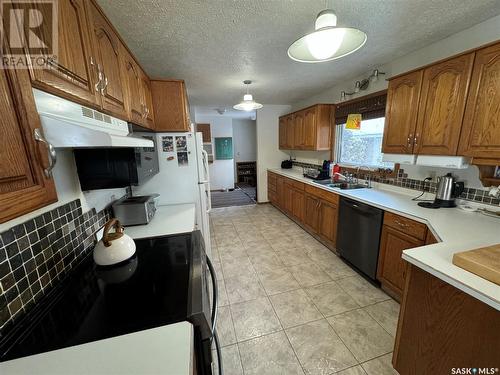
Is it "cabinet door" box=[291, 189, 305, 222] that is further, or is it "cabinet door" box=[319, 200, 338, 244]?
"cabinet door" box=[291, 189, 305, 222]

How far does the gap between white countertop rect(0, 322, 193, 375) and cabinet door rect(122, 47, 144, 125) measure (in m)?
1.31

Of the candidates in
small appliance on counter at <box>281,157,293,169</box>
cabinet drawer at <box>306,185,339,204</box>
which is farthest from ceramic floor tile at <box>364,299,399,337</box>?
small appliance on counter at <box>281,157,293,169</box>

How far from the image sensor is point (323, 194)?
2.85m

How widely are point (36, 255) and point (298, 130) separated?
3.79 m

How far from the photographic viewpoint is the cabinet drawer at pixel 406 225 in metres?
1.59

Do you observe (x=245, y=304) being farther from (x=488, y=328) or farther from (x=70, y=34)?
(x=70, y=34)

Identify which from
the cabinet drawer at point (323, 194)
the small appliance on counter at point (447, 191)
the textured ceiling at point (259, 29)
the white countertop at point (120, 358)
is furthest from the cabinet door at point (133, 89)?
the small appliance on counter at point (447, 191)

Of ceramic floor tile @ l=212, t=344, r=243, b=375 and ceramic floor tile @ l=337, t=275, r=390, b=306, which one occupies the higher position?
ceramic floor tile @ l=337, t=275, r=390, b=306

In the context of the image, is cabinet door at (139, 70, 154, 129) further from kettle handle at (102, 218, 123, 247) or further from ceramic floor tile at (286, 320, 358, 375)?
ceramic floor tile at (286, 320, 358, 375)

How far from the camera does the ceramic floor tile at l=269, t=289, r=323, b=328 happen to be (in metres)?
1.72

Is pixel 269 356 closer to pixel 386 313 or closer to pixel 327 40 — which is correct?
pixel 386 313

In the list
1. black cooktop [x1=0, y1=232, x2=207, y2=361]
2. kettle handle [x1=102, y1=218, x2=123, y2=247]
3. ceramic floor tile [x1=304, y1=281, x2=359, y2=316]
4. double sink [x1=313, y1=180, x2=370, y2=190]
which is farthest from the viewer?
double sink [x1=313, y1=180, x2=370, y2=190]

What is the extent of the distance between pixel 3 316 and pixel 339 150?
378 cm

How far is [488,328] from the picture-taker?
85 centimetres
